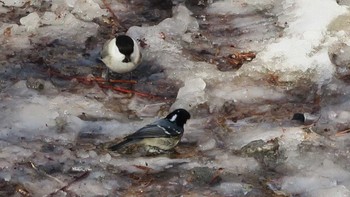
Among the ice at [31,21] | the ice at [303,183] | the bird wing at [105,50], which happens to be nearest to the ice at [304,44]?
the bird wing at [105,50]

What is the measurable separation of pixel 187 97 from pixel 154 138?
70 centimetres

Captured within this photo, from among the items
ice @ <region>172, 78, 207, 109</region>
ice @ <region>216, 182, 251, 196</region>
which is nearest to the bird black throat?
ice @ <region>172, 78, 207, 109</region>

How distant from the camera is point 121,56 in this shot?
5.70 metres

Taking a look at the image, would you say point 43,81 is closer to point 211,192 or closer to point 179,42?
point 179,42

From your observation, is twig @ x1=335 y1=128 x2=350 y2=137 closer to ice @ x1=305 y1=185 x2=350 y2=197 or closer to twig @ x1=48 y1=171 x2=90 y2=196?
ice @ x1=305 y1=185 x2=350 y2=197

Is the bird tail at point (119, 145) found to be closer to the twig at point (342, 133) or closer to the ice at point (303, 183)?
the ice at point (303, 183)

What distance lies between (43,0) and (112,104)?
170cm

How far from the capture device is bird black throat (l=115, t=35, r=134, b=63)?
18.9 ft

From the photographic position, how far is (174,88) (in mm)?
5703

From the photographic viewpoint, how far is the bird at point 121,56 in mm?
5770

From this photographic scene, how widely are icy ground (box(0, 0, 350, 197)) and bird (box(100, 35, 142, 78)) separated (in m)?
0.11

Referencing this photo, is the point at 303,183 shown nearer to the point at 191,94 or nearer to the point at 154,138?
the point at 154,138

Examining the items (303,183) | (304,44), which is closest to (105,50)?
(304,44)

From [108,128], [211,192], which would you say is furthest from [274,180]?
[108,128]
